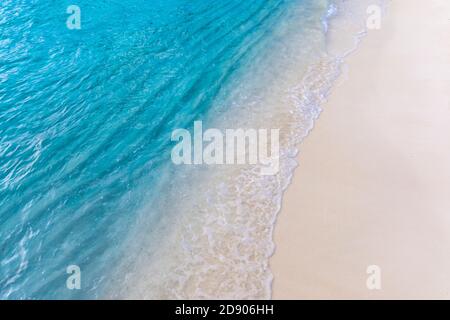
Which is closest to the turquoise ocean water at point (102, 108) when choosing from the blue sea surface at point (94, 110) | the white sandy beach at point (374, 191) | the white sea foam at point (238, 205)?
the blue sea surface at point (94, 110)

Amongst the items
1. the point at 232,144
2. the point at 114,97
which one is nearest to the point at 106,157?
the point at 114,97

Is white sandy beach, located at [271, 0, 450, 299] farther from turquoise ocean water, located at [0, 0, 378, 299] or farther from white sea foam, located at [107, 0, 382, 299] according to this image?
turquoise ocean water, located at [0, 0, 378, 299]

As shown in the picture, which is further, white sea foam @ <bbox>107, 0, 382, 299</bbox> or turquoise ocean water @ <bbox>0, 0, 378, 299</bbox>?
turquoise ocean water @ <bbox>0, 0, 378, 299</bbox>

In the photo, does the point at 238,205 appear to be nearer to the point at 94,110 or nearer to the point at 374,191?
the point at 374,191

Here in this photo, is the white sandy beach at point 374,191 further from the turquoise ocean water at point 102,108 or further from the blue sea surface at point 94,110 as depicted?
the blue sea surface at point 94,110

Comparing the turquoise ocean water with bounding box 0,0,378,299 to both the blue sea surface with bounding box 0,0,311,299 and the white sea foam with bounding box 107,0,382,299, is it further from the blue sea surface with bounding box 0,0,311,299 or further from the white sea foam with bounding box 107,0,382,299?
the white sea foam with bounding box 107,0,382,299

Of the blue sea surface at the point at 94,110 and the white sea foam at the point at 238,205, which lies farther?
the blue sea surface at the point at 94,110

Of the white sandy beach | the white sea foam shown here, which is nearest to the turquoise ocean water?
the white sea foam
